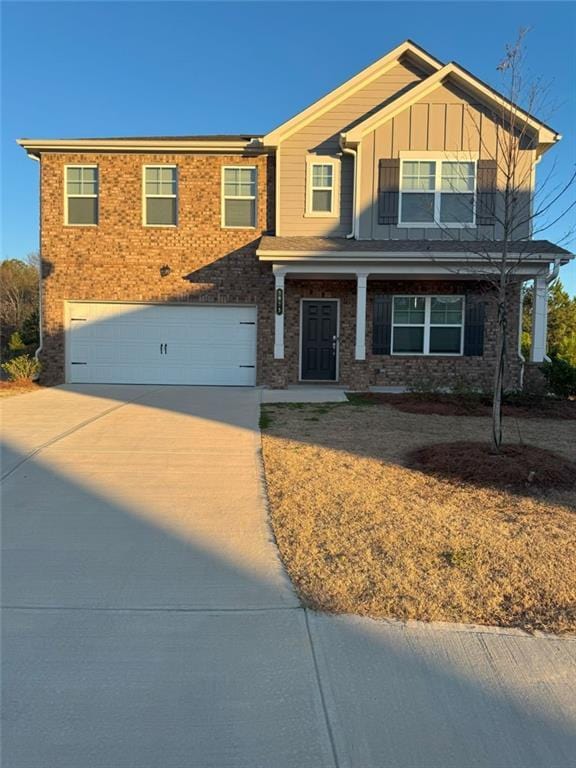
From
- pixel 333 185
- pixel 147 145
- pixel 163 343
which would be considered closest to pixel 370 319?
pixel 333 185

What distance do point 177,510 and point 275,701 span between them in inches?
108

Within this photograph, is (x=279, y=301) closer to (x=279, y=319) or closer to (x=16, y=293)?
(x=279, y=319)

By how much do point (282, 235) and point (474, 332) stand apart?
551 centimetres

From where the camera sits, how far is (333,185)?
581 inches

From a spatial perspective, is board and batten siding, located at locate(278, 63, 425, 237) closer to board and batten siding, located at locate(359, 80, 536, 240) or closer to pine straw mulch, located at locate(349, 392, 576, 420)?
board and batten siding, located at locate(359, 80, 536, 240)

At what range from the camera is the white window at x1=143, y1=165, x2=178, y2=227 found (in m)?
15.0

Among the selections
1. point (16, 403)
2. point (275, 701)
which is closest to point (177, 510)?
point (275, 701)

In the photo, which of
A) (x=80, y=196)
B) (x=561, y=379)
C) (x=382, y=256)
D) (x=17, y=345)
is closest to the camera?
(x=561, y=379)

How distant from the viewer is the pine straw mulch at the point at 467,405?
10.9m

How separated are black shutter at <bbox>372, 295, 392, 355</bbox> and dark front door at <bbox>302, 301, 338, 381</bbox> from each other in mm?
1020

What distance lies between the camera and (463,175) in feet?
47.0

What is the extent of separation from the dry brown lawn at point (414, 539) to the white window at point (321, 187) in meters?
8.74

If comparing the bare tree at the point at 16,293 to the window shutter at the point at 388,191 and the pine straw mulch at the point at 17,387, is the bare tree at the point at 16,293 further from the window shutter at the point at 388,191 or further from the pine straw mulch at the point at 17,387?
the window shutter at the point at 388,191

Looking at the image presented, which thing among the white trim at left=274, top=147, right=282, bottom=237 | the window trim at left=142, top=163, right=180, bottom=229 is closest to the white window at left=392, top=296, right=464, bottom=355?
the white trim at left=274, top=147, right=282, bottom=237
